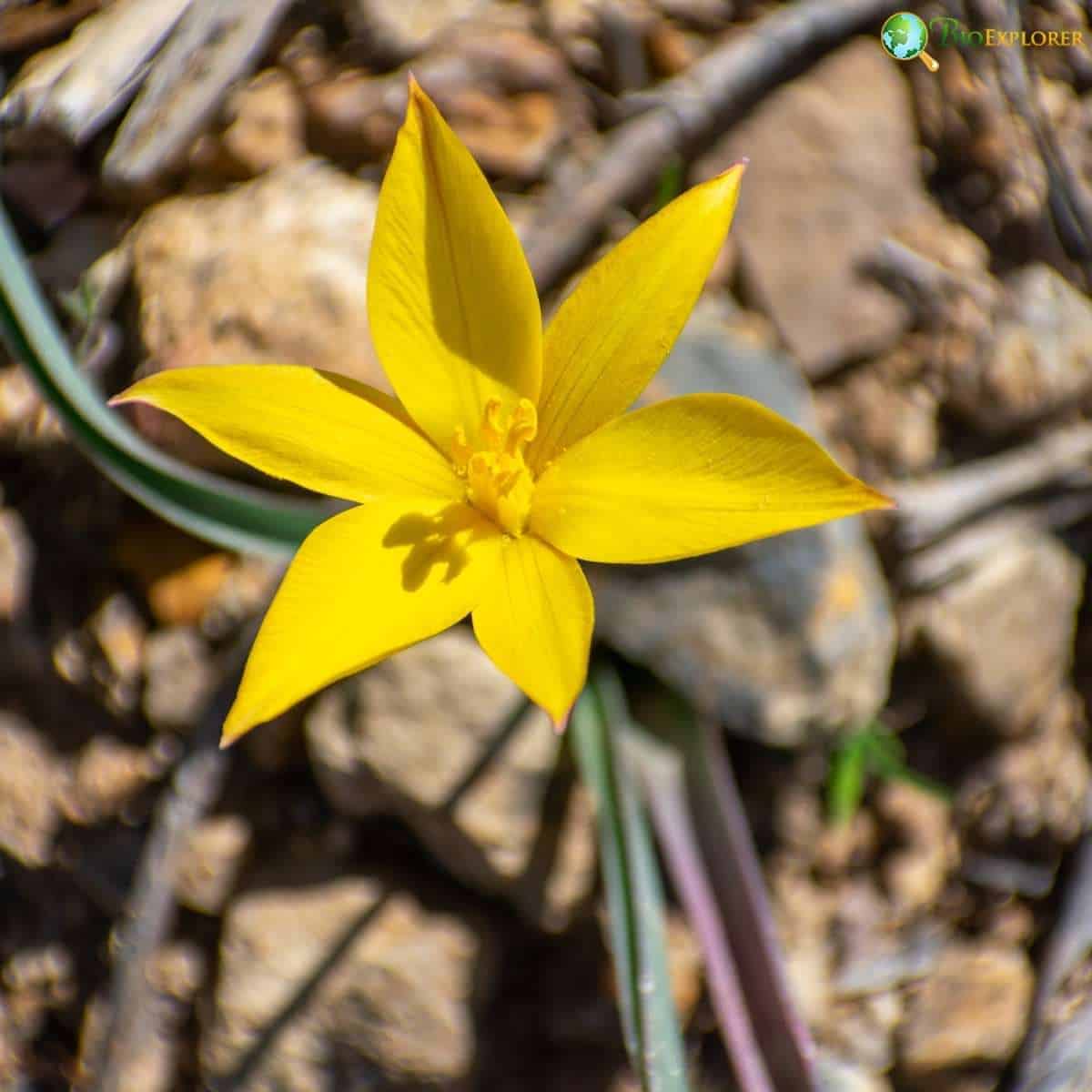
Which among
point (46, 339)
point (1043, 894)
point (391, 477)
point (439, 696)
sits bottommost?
point (1043, 894)

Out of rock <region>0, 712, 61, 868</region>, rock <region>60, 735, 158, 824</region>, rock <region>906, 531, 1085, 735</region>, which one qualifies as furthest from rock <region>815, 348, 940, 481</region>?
rock <region>0, 712, 61, 868</region>

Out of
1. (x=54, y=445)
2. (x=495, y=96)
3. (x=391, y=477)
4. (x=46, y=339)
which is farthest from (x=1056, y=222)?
(x=54, y=445)

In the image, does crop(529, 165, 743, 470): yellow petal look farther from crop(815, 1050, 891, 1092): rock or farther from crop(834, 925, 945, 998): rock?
crop(815, 1050, 891, 1092): rock

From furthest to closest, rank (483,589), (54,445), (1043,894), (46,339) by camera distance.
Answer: (1043,894)
(54,445)
(46,339)
(483,589)

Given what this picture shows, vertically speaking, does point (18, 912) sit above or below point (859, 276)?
below

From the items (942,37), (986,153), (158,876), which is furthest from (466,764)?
(942,37)

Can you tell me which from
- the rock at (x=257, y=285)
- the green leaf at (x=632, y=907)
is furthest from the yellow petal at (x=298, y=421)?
the green leaf at (x=632, y=907)

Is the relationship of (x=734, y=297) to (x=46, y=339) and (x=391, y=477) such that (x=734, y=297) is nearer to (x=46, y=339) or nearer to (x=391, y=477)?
(x=391, y=477)

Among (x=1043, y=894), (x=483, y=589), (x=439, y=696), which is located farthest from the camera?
(x=1043, y=894)
